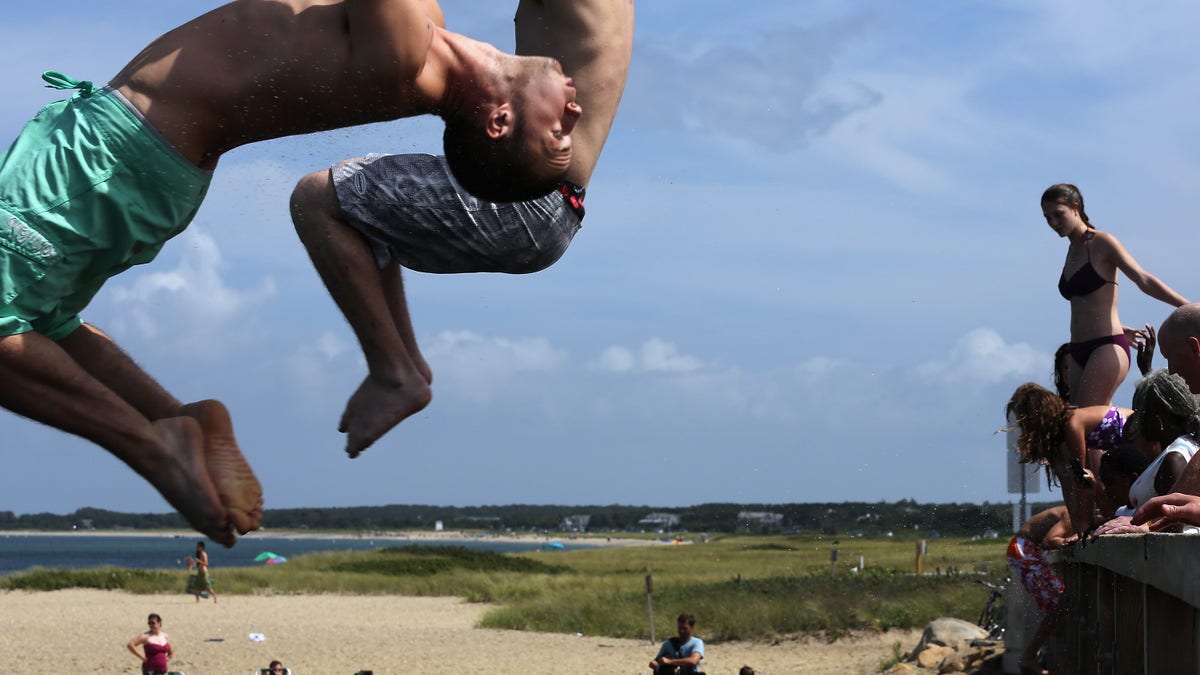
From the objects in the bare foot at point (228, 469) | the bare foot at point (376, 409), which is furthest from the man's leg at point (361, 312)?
the bare foot at point (228, 469)

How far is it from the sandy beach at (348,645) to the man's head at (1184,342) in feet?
60.9

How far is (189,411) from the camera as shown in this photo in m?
2.88

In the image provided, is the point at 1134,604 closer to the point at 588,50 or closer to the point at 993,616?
the point at 588,50

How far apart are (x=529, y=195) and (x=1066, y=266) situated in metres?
5.59

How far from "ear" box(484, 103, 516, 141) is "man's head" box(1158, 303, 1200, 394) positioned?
11.9 feet

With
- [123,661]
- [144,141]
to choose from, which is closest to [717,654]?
[123,661]

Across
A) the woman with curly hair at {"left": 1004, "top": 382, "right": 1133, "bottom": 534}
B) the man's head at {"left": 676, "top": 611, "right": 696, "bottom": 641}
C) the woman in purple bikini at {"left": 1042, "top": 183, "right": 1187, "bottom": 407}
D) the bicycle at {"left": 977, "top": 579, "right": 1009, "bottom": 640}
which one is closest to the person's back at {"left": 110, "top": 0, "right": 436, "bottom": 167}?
Result: the woman with curly hair at {"left": 1004, "top": 382, "right": 1133, "bottom": 534}

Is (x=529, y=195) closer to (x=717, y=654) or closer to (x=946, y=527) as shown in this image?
(x=946, y=527)

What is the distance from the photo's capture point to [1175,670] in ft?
13.3

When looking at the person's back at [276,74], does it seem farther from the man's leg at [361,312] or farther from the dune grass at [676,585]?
the dune grass at [676,585]

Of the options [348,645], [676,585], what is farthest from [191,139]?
[676,585]

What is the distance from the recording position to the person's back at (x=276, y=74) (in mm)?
2705

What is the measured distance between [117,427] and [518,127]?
1.03 metres

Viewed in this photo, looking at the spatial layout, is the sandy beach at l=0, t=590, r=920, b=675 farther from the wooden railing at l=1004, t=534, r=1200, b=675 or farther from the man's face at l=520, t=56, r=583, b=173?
the man's face at l=520, t=56, r=583, b=173
